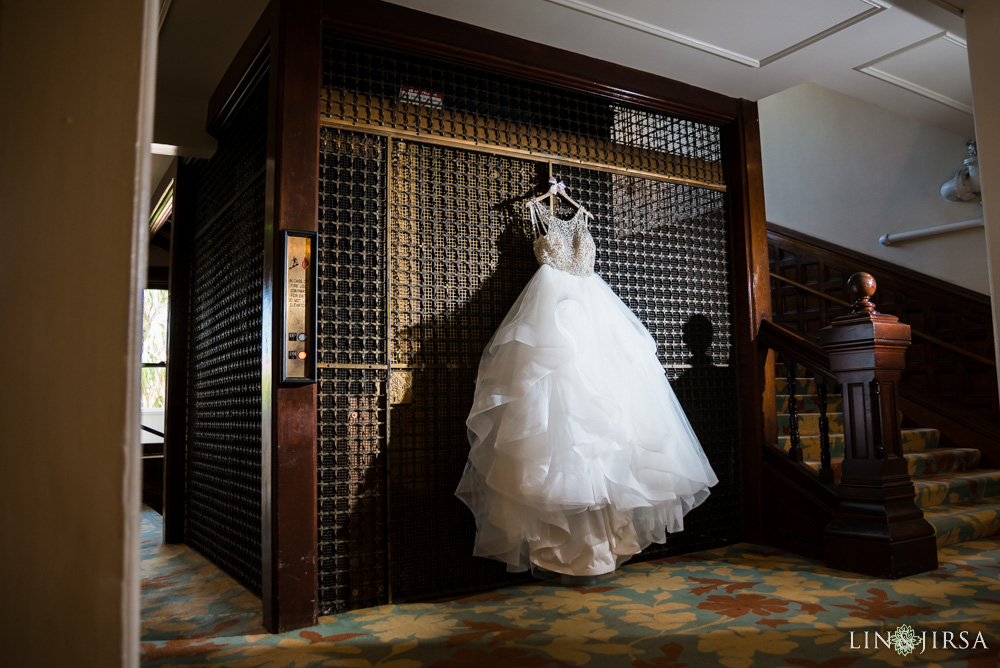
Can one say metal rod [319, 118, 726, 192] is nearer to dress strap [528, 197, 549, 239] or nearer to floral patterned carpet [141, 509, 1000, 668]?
dress strap [528, 197, 549, 239]

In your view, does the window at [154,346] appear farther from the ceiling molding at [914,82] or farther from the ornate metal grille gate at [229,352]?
the ceiling molding at [914,82]

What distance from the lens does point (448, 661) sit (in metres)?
2.14

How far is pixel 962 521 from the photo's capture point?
11.7 feet

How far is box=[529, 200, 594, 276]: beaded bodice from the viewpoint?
3.28 m

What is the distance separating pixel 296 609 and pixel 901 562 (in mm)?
2568

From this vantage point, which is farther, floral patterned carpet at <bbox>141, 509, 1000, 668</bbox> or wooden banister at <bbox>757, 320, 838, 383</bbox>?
wooden banister at <bbox>757, 320, 838, 383</bbox>

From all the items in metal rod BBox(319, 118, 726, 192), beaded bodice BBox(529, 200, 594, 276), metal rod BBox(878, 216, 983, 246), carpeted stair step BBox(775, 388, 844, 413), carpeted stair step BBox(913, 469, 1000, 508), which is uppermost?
metal rod BBox(319, 118, 726, 192)

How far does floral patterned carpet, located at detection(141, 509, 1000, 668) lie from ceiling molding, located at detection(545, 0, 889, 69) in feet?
8.51

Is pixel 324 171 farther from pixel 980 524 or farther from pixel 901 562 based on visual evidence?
pixel 980 524

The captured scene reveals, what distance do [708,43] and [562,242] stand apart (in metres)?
1.28

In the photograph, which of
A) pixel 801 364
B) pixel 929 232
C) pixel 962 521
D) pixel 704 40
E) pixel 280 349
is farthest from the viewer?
pixel 929 232

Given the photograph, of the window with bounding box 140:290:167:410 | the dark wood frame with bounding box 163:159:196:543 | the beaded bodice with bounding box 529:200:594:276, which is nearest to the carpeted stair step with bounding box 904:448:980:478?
the beaded bodice with bounding box 529:200:594:276

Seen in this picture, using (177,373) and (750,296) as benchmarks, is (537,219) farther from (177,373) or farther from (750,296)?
(177,373)

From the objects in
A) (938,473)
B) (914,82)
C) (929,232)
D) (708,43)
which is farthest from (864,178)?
(708,43)
